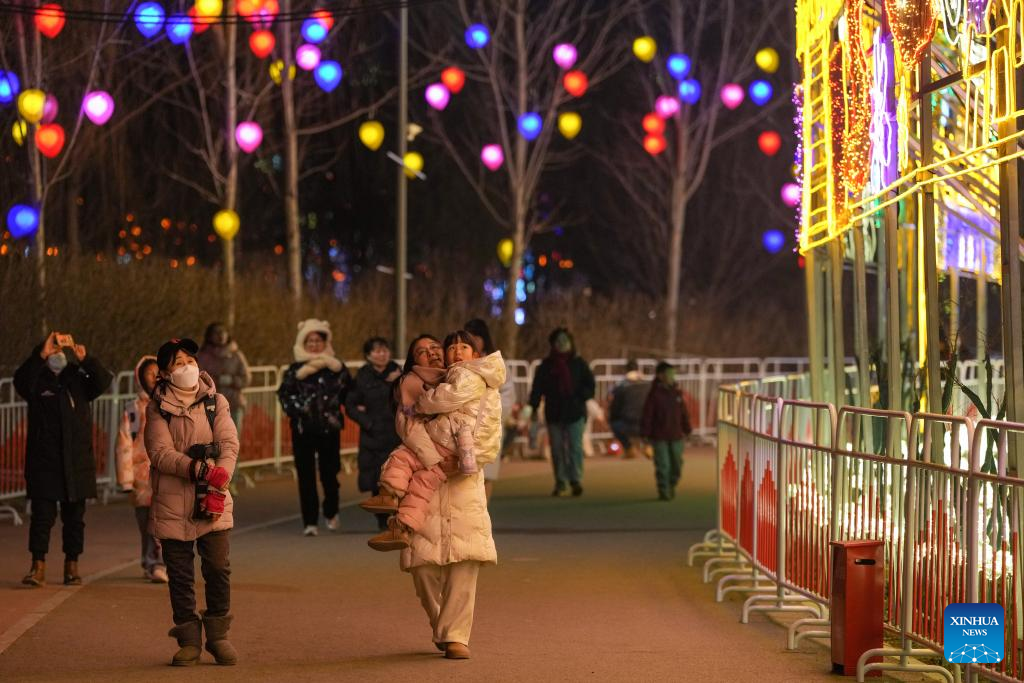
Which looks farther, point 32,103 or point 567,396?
point 32,103

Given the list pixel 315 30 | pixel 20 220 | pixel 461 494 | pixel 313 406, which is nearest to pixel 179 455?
pixel 461 494

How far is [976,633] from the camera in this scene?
8117 mm

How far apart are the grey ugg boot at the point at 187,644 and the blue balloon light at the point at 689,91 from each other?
32220 mm

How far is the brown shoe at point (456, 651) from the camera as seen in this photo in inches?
380

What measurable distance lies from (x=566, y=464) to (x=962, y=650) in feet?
39.3

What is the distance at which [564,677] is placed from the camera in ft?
30.0

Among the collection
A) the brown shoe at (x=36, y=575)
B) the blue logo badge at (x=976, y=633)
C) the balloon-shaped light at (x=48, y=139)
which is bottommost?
the brown shoe at (x=36, y=575)

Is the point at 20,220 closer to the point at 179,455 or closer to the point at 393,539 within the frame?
the point at 179,455

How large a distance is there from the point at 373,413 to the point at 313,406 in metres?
0.59

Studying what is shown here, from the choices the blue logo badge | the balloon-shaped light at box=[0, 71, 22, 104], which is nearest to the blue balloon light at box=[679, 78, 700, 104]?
the balloon-shaped light at box=[0, 71, 22, 104]

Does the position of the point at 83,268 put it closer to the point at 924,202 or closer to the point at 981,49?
the point at 981,49

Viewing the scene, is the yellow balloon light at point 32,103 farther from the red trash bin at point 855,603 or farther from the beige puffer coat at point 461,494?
the red trash bin at point 855,603

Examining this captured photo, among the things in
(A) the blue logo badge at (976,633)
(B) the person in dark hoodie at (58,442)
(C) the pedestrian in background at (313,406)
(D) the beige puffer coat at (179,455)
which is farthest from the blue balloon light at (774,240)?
(A) the blue logo badge at (976,633)

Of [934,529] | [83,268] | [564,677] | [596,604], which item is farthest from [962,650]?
[83,268]
